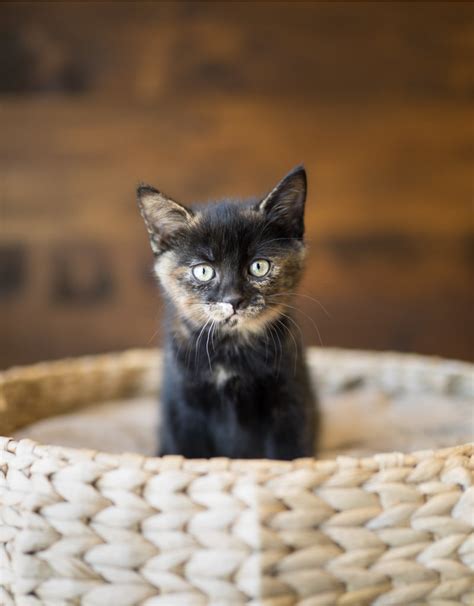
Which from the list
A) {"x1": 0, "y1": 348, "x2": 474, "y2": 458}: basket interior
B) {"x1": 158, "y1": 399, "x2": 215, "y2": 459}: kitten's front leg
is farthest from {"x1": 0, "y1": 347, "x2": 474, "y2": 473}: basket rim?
{"x1": 158, "y1": 399, "x2": 215, "y2": 459}: kitten's front leg

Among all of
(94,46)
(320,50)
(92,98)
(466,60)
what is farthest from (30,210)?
(466,60)

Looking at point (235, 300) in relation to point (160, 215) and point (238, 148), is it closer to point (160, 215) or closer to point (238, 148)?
point (160, 215)

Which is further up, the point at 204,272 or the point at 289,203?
the point at 289,203

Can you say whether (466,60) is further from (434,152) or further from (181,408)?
(181,408)

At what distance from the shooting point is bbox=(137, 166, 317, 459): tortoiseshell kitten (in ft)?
3.83

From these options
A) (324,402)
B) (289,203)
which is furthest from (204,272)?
(324,402)

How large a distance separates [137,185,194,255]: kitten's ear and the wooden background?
1.39 metres

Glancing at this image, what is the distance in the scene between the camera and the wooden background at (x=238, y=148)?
261 cm

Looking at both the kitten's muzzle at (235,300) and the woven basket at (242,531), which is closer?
the woven basket at (242,531)

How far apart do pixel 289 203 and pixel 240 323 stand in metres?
0.25

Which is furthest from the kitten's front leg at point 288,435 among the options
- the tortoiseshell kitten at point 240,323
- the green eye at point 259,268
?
the green eye at point 259,268

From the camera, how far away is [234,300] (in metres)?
1.11

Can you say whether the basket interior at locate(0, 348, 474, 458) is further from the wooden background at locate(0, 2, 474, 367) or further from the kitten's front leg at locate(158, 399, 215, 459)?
the wooden background at locate(0, 2, 474, 367)

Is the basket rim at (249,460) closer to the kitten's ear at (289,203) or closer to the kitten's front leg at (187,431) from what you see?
the kitten's front leg at (187,431)
